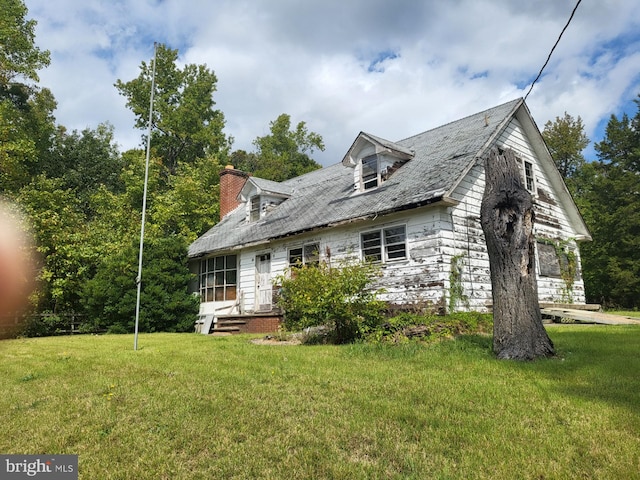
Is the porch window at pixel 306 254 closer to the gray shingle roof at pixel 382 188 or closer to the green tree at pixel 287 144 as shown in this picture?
the gray shingle roof at pixel 382 188

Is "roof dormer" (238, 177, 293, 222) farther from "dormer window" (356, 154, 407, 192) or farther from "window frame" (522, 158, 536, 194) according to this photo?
"window frame" (522, 158, 536, 194)

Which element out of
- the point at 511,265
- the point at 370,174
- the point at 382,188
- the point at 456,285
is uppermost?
the point at 370,174

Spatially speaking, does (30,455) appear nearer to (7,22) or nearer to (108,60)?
(108,60)

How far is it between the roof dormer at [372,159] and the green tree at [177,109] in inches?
900

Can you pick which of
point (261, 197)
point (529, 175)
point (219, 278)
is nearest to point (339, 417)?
point (529, 175)

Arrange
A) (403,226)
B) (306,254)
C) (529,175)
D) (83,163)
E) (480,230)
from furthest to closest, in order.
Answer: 1. (83,163)
2. (529,175)
3. (306,254)
4. (480,230)
5. (403,226)

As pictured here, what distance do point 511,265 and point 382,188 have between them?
7.90 metres

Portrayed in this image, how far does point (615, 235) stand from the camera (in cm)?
2853

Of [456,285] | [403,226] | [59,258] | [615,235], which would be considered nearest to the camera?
[456,285]

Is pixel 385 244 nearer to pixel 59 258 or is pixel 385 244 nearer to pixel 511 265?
pixel 511 265

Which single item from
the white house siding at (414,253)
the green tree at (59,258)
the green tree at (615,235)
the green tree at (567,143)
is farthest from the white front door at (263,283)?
the green tree at (567,143)

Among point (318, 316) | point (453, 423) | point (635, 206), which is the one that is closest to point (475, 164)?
point (318, 316)

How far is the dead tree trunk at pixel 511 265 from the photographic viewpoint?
650cm

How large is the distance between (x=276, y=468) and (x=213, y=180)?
2992 cm
